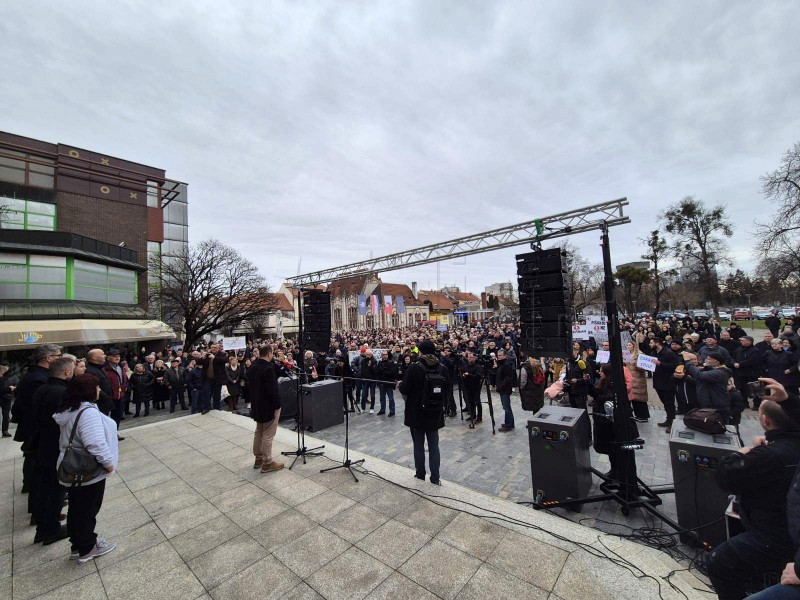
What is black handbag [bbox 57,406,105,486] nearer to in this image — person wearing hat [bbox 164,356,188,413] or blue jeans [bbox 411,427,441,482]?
blue jeans [bbox 411,427,441,482]

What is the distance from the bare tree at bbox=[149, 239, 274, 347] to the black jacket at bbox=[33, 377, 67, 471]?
79.8 ft

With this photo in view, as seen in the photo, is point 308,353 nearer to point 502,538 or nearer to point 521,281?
point 521,281

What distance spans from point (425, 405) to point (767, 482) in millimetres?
3140

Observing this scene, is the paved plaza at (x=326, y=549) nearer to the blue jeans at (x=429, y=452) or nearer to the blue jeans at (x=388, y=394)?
the blue jeans at (x=429, y=452)

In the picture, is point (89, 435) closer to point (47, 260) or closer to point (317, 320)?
point (317, 320)

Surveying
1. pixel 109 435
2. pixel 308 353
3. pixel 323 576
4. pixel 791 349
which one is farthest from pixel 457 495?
pixel 791 349

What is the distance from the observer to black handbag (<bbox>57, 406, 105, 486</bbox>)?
9.94ft

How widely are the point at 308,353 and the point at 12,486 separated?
24.2 ft

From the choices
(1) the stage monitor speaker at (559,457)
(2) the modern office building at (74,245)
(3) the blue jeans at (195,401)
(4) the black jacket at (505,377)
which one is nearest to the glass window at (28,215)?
(2) the modern office building at (74,245)

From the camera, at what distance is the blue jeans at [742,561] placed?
2.21 m

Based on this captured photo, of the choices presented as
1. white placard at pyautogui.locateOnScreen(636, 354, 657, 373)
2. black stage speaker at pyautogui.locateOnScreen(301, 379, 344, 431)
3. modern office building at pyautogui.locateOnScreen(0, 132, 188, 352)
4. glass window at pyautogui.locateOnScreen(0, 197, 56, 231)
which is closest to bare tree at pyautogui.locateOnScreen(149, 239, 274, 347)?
modern office building at pyautogui.locateOnScreen(0, 132, 188, 352)

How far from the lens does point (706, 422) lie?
372 cm

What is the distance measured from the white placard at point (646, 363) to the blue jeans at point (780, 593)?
599 centimetres

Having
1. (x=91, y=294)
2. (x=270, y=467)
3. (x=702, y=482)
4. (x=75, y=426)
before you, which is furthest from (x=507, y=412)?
(x=91, y=294)
